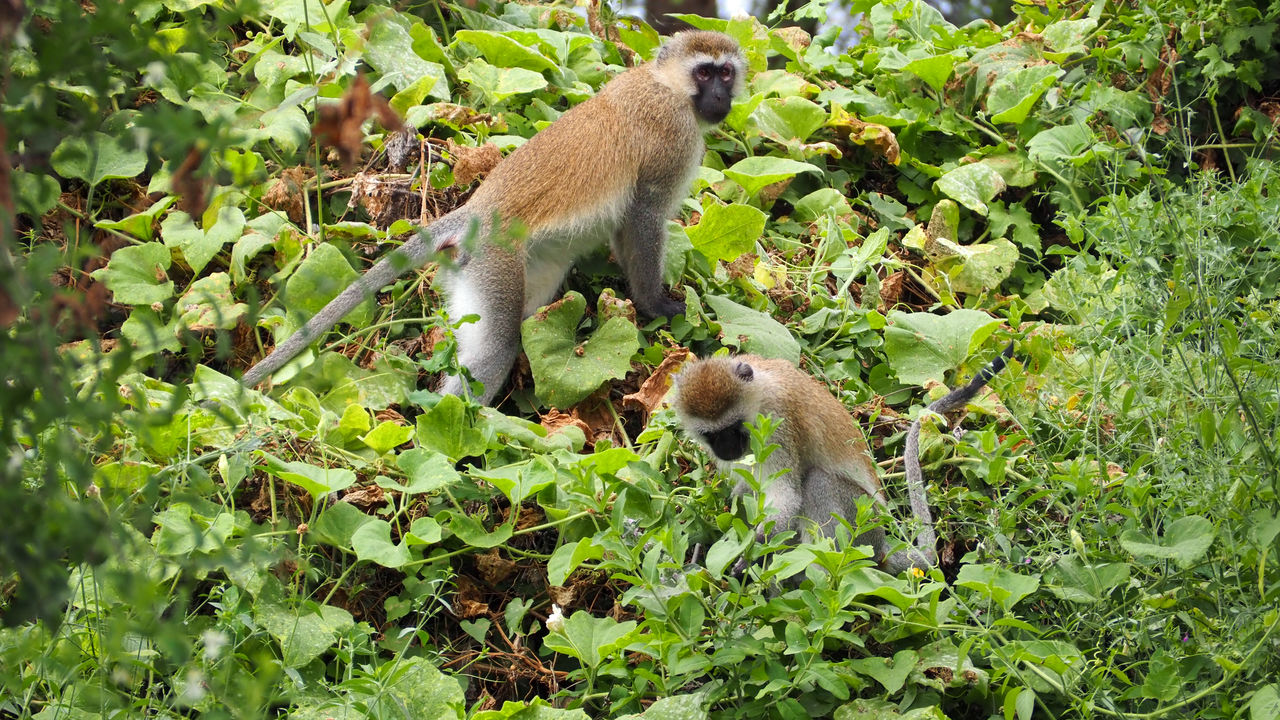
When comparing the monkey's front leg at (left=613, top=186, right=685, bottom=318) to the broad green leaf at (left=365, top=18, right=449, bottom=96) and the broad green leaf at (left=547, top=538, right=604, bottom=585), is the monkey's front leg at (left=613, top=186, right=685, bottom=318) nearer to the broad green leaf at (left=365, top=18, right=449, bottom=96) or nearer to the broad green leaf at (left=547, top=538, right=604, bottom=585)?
the broad green leaf at (left=365, top=18, right=449, bottom=96)

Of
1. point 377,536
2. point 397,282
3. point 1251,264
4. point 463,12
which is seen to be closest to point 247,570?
point 377,536

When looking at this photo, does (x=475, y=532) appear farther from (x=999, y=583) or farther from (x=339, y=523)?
(x=999, y=583)

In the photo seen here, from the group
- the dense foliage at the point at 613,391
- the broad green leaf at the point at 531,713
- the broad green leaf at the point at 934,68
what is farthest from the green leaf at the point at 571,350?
the broad green leaf at the point at 934,68

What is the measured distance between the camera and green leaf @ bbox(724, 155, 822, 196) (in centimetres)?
639

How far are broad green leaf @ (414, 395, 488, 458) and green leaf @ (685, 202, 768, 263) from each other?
1963 mm

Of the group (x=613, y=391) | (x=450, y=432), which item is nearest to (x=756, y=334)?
(x=613, y=391)

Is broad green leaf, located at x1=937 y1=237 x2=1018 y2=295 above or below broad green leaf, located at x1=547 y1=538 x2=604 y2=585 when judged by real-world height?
below

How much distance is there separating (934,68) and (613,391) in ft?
10.6

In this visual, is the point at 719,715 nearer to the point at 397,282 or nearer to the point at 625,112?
the point at 397,282

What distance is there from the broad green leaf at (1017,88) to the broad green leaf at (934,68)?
0.31m

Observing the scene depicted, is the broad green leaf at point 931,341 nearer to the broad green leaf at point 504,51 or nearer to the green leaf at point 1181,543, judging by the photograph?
the green leaf at point 1181,543

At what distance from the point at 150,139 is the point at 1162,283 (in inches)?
126

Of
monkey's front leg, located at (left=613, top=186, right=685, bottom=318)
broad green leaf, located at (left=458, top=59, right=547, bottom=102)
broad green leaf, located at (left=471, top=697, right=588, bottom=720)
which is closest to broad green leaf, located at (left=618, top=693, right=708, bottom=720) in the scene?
broad green leaf, located at (left=471, top=697, right=588, bottom=720)

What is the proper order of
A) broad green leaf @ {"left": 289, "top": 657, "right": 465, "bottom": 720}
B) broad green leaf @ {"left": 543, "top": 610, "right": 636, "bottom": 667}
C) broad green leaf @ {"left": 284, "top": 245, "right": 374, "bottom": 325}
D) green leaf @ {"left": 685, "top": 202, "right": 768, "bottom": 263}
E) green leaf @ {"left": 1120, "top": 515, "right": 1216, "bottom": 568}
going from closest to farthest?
green leaf @ {"left": 1120, "top": 515, "right": 1216, "bottom": 568} → broad green leaf @ {"left": 289, "top": 657, "right": 465, "bottom": 720} → broad green leaf @ {"left": 543, "top": 610, "right": 636, "bottom": 667} → broad green leaf @ {"left": 284, "top": 245, "right": 374, "bottom": 325} → green leaf @ {"left": 685, "top": 202, "right": 768, "bottom": 263}
